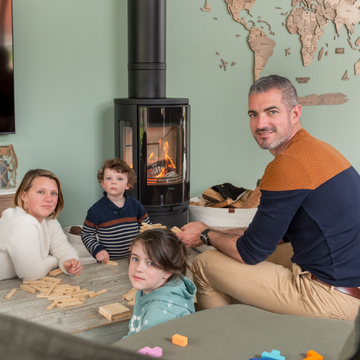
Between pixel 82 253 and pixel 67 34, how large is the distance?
5.90ft

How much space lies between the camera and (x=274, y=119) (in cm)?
208

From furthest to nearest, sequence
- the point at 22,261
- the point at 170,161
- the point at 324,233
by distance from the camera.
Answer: the point at 170,161, the point at 22,261, the point at 324,233

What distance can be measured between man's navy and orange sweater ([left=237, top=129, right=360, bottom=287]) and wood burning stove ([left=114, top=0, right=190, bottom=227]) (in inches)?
68.4

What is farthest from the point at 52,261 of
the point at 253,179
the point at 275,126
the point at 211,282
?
the point at 253,179

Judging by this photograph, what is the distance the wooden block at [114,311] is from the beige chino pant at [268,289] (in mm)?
418

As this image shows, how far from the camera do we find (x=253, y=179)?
187 inches

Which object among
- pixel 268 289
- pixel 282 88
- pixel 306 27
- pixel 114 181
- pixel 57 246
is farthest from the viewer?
pixel 306 27

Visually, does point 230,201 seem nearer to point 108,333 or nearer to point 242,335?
point 108,333

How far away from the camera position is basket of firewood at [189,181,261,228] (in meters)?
3.61

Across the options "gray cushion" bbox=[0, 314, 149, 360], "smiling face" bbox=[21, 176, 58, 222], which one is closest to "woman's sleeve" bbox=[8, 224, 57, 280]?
"smiling face" bbox=[21, 176, 58, 222]

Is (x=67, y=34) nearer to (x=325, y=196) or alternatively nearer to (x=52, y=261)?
(x=52, y=261)

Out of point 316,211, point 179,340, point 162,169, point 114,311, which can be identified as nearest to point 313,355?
point 179,340

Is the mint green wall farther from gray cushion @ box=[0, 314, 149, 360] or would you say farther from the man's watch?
gray cushion @ box=[0, 314, 149, 360]

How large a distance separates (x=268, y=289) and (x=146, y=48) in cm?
227
